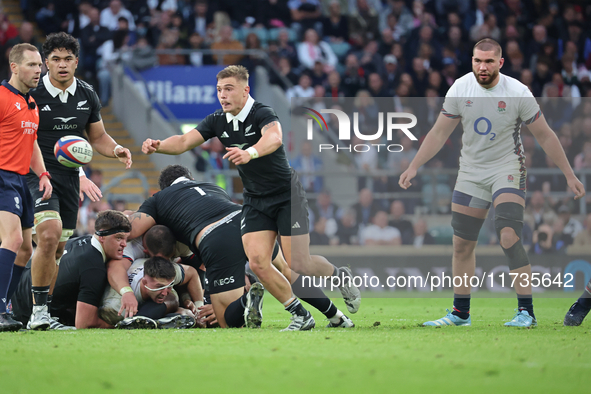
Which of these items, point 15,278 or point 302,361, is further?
point 15,278

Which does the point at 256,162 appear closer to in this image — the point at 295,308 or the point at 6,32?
the point at 295,308

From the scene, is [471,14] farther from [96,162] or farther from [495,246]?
[495,246]

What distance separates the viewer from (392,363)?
3986mm

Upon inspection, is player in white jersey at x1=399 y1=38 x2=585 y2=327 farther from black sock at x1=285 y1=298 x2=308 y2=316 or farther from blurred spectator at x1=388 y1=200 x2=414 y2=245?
black sock at x1=285 y1=298 x2=308 y2=316

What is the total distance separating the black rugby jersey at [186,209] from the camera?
7.02 meters

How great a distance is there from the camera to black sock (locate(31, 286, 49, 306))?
20.5 feet

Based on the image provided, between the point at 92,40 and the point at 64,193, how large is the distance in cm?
1024

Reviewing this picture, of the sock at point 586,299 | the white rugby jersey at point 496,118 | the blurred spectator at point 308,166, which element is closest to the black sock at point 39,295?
the blurred spectator at point 308,166

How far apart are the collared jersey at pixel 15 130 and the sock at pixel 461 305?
13.3ft

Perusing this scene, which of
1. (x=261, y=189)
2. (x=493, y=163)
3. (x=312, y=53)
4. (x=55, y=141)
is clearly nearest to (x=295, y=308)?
(x=261, y=189)

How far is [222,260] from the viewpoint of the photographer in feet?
22.2

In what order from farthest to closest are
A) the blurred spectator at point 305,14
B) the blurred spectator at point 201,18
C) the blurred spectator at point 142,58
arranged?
the blurred spectator at point 305,14, the blurred spectator at point 201,18, the blurred spectator at point 142,58

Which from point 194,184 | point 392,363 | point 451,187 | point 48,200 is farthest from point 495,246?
point 48,200

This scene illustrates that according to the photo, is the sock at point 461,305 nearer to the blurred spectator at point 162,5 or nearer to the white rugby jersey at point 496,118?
the white rugby jersey at point 496,118
